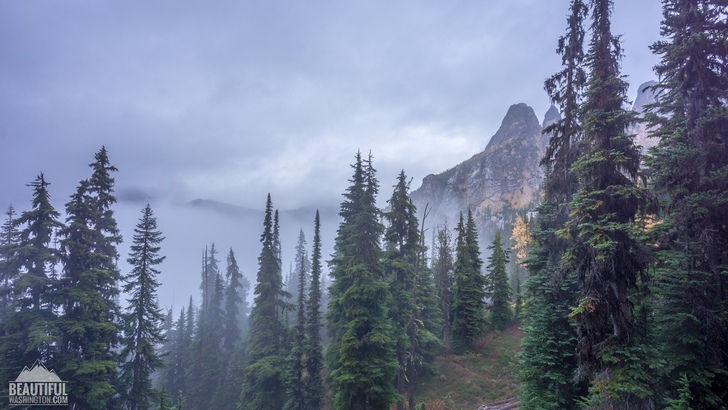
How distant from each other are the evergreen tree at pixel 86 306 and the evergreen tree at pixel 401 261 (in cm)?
1930

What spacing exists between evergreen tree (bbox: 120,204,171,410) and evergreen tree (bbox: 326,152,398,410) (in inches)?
542

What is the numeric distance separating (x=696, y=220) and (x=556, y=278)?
4652 mm

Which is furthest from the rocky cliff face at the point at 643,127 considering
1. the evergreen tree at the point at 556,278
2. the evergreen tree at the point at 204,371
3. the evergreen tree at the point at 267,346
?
the evergreen tree at the point at 204,371

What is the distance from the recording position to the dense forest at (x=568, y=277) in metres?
9.85

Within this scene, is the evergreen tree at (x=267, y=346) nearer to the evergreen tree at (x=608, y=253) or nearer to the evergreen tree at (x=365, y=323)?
the evergreen tree at (x=365, y=323)

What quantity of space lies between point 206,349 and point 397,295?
30.1 m

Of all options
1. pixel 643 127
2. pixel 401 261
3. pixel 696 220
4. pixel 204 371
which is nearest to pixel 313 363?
pixel 401 261

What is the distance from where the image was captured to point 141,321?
23438mm

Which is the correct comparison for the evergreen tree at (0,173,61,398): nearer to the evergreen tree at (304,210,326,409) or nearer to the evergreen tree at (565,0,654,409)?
the evergreen tree at (304,210,326,409)

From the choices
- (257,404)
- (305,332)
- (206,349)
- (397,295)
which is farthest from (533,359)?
(206,349)

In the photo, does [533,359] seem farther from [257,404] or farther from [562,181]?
[257,404]

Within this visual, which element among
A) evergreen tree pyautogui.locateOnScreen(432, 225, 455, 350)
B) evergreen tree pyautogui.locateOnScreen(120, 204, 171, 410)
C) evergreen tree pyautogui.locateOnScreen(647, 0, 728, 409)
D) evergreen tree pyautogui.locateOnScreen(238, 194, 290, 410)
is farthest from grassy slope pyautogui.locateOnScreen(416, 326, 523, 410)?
evergreen tree pyautogui.locateOnScreen(120, 204, 171, 410)

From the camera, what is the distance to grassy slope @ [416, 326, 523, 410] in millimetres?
25375

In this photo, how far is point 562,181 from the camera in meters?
14.7
